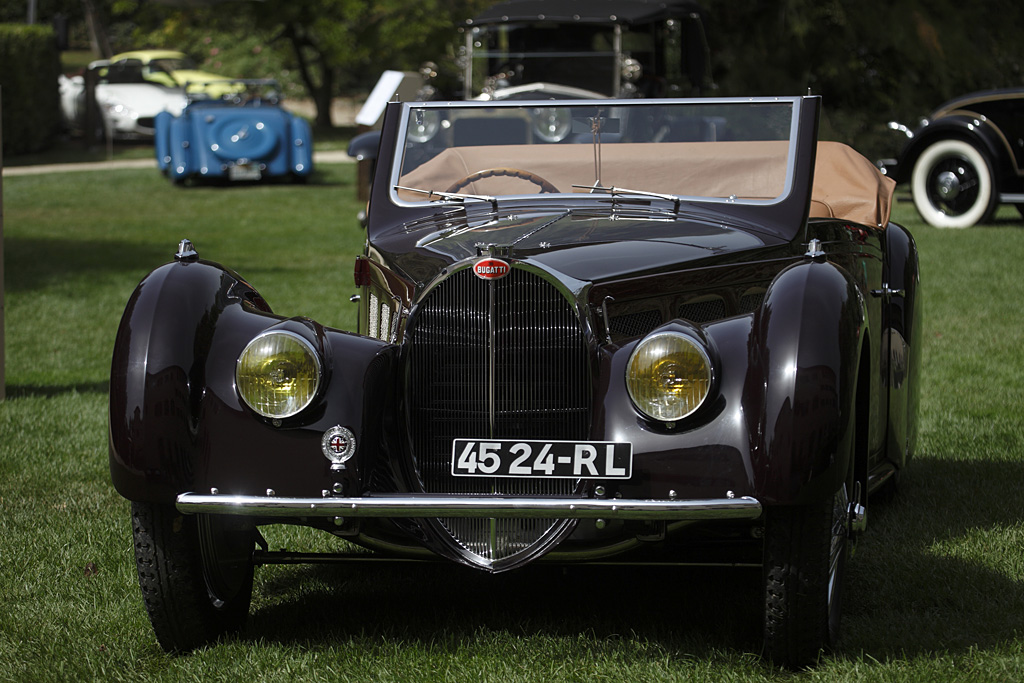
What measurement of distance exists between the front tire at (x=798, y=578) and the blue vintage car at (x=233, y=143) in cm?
1563

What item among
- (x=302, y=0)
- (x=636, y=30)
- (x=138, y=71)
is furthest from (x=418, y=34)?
(x=636, y=30)

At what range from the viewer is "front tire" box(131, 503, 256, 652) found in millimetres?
3123

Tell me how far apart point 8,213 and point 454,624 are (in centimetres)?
1320

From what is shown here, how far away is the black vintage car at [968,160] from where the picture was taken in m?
12.0

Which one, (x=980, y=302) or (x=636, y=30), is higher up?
(x=636, y=30)

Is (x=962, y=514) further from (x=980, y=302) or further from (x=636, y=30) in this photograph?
(x=636, y=30)

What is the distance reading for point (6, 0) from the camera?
132 ft

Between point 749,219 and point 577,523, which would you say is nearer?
point 577,523

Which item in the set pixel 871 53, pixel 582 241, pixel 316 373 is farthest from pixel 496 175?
pixel 871 53

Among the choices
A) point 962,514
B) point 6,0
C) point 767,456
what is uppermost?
point 767,456

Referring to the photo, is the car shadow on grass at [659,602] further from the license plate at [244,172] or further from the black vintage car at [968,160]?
the license plate at [244,172]

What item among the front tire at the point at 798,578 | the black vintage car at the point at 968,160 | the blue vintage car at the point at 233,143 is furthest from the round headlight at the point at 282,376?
the blue vintage car at the point at 233,143

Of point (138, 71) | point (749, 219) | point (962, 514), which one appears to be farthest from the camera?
point (138, 71)

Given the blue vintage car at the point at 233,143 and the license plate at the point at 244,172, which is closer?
the blue vintage car at the point at 233,143
